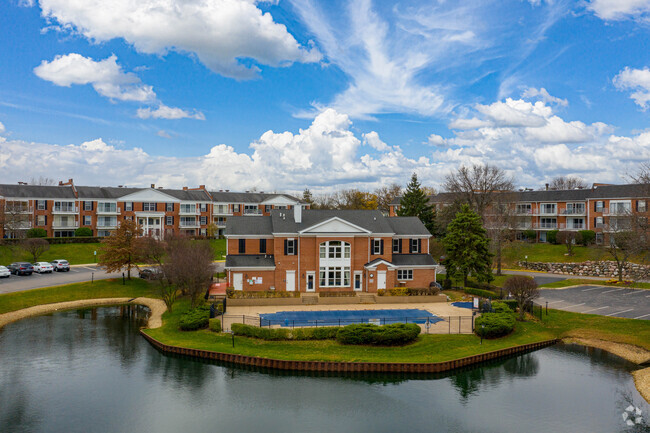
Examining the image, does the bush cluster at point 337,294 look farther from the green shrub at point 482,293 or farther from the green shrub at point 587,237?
the green shrub at point 587,237

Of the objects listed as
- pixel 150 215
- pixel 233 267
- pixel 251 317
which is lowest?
pixel 251 317

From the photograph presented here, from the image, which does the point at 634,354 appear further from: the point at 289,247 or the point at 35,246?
the point at 35,246

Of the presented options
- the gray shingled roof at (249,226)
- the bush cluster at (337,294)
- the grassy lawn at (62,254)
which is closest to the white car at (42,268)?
the grassy lawn at (62,254)

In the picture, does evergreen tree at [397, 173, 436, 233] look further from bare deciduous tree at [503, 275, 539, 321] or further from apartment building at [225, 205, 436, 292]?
bare deciduous tree at [503, 275, 539, 321]

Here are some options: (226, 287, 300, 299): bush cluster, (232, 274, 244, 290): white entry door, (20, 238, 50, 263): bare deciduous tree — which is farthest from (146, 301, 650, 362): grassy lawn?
(20, 238, 50, 263): bare deciduous tree

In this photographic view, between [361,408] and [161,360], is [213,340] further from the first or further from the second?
[361,408]

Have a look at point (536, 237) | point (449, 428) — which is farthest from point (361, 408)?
point (536, 237)
